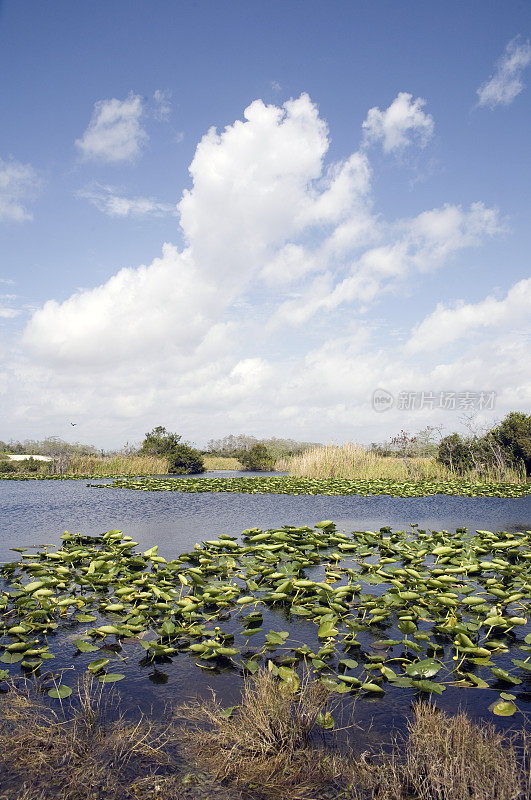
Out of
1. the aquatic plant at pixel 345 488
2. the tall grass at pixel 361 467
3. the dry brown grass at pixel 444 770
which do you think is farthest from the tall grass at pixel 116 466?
the dry brown grass at pixel 444 770

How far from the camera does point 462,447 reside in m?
24.4

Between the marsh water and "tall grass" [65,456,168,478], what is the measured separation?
8.37 metres

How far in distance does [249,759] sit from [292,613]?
8.30 ft

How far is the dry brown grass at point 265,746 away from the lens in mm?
2535

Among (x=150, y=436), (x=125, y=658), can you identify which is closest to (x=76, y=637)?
(x=125, y=658)

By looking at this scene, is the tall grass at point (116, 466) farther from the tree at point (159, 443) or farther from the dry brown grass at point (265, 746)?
the dry brown grass at point (265, 746)

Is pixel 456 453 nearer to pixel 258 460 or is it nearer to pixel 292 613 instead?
pixel 258 460

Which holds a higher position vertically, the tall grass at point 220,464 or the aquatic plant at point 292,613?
the tall grass at point 220,464

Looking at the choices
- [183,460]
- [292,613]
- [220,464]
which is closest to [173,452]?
[183,460]

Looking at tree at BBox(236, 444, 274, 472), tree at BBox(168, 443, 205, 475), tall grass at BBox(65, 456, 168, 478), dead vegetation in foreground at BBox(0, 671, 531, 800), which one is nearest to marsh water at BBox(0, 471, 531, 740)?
dead vegetation in foreground at BBox(0, 671, 531, 800)

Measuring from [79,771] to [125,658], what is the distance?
1.51 m

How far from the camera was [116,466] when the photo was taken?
28125 mm

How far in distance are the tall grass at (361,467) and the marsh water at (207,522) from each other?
23.3 feet

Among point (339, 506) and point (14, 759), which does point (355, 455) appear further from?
point (14, 759)
